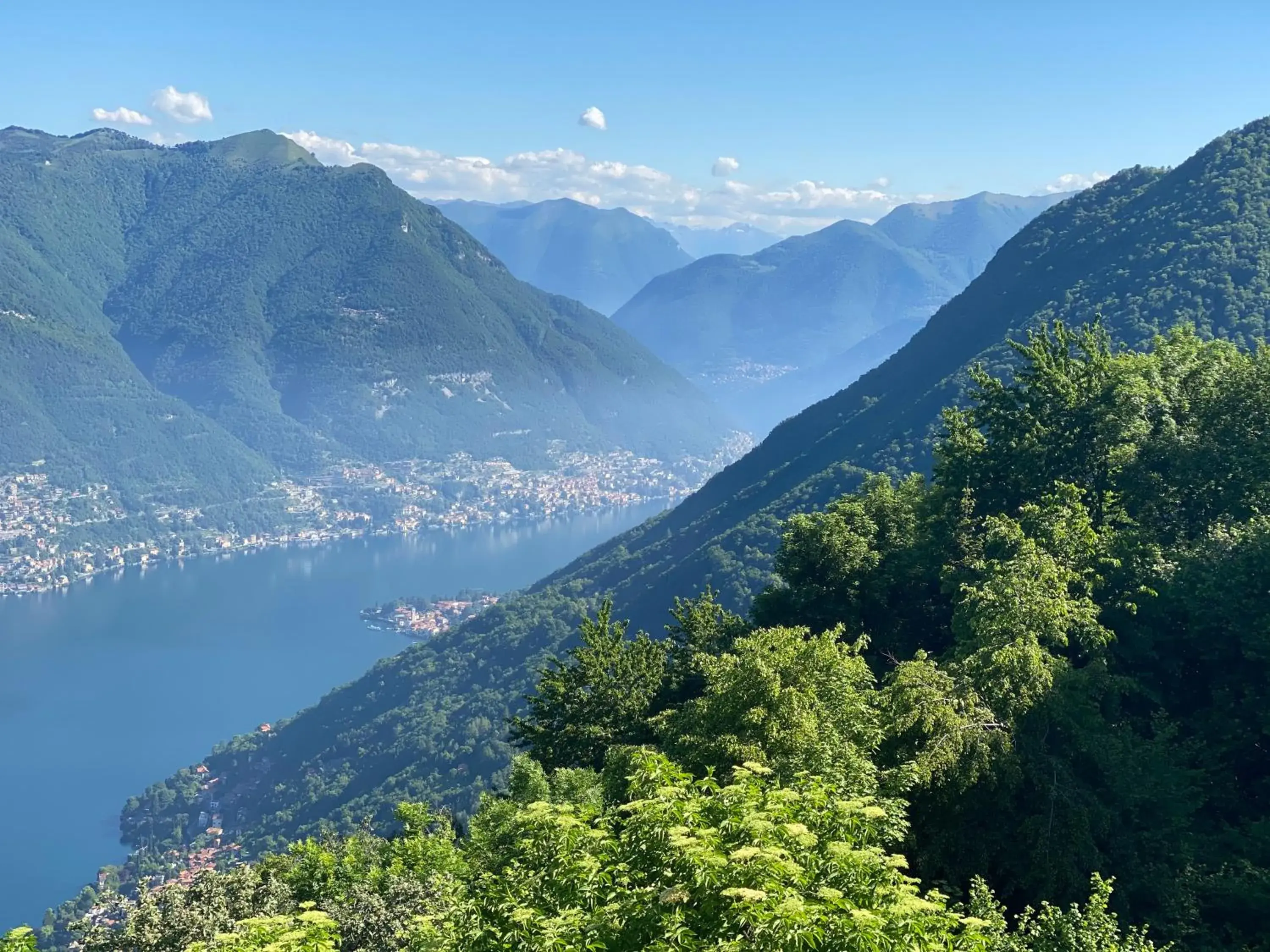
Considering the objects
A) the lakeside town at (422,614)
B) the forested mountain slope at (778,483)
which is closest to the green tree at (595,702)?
the forested mountain slope at (778,483)

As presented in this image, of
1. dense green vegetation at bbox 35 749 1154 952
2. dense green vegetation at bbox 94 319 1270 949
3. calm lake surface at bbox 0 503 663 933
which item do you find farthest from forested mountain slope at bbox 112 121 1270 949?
dense green vegetation at bbox 35 749 1154 952

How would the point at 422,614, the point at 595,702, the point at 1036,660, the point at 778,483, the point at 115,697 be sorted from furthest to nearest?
the point at 422,614 < the point at 115,697 < the point at 778,483 < the point at 595,702 < the point at 1036,660

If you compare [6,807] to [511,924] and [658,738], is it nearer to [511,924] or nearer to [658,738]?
[658,738]

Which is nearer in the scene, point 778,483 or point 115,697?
point 778,483

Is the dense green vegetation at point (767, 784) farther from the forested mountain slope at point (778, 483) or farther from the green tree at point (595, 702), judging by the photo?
the forested mountain slope at point (778, 483)

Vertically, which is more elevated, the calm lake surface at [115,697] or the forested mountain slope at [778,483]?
the calm lake surface at [115,697]

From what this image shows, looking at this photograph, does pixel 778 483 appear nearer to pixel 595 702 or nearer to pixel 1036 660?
pixel 595 702

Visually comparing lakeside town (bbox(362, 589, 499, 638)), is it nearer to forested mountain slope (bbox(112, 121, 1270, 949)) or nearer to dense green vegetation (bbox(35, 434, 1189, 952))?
forested mountain slope (bbox(112, 121, 1270, 949))

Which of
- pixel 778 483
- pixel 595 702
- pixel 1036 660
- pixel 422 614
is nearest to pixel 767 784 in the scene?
pixel 1036 660

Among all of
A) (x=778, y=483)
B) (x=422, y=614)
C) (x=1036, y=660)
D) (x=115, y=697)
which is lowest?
(x=1036, y=660)
